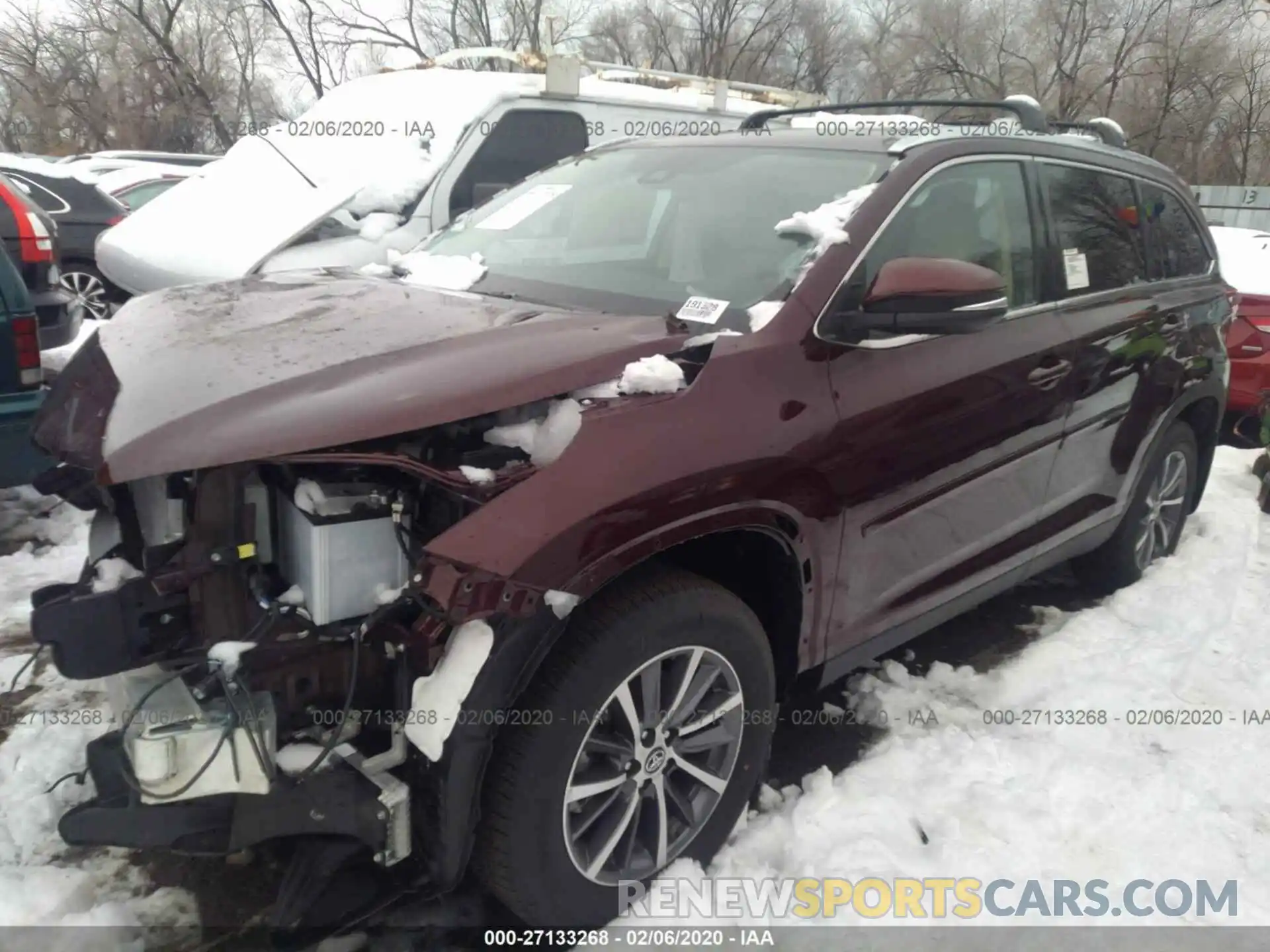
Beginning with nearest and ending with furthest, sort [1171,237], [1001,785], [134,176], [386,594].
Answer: [386,594] < [1001,785] < [1171,237] < [134,176]

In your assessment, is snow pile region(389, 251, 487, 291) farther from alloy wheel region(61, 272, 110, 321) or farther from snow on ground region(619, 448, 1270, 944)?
alloy wheel region(61, 272, 110, 321)

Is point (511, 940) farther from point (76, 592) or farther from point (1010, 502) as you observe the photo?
point (1010, 502)

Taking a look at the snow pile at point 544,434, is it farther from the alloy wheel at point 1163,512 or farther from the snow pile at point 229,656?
the alloy wheel at point 1163,512

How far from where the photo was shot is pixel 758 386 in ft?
7.77

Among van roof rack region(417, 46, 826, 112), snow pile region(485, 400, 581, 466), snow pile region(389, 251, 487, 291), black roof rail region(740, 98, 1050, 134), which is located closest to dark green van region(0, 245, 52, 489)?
snow pile region(389, 251, 487, 291)

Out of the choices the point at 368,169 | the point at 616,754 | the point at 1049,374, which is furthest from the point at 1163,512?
the point at 368,169

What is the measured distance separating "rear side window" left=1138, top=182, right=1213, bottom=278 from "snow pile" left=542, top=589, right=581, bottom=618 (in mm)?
3167

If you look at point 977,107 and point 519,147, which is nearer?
point 977,107

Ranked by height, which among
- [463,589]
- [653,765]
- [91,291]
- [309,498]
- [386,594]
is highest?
[309,498]

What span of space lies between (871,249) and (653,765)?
1.48 metres

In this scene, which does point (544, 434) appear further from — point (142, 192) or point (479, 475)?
point (142, 192)

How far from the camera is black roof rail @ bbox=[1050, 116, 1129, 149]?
4254mm

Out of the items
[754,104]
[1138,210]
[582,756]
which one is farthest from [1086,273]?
[754,104]

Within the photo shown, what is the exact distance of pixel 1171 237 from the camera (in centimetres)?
420
